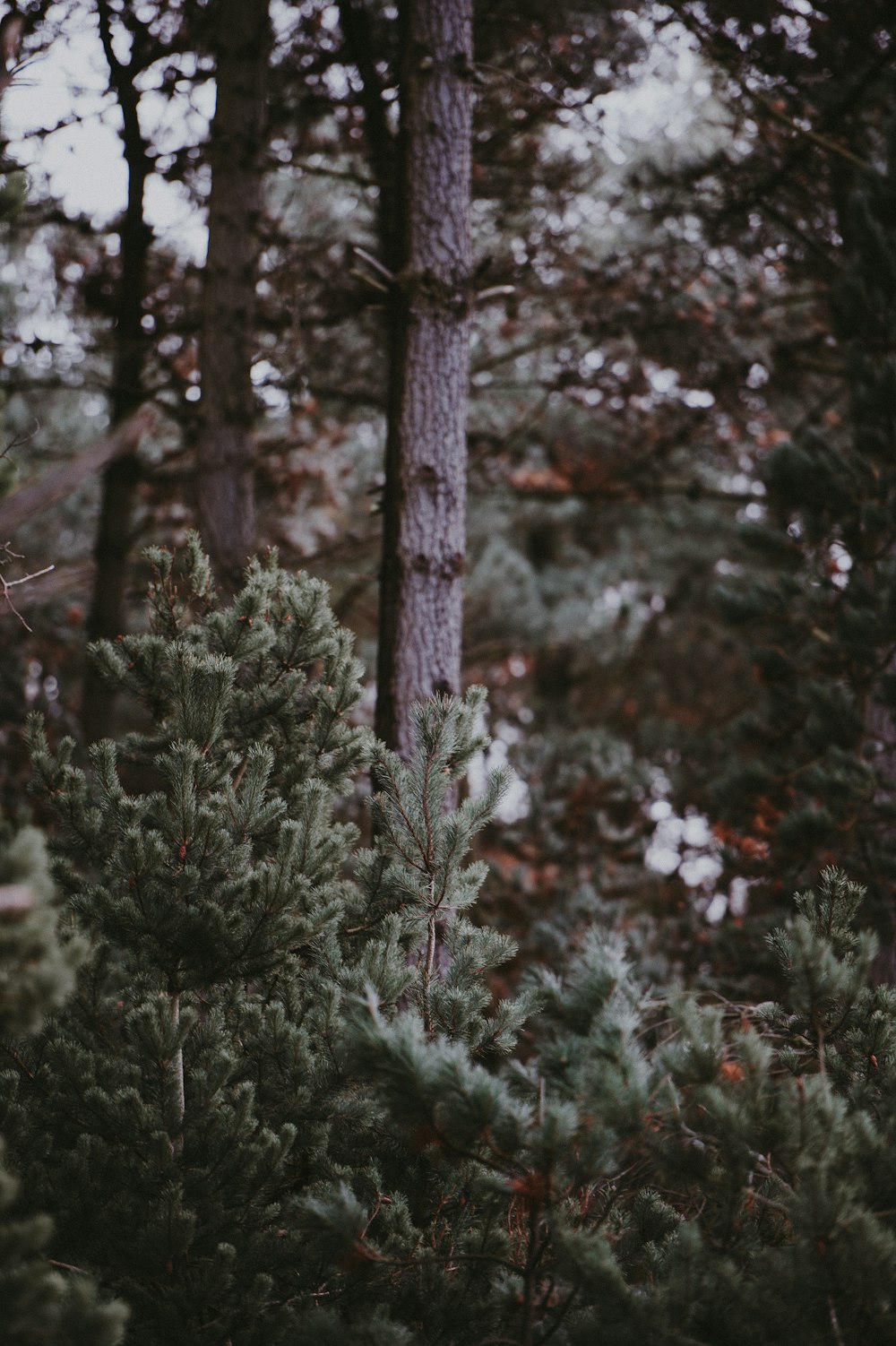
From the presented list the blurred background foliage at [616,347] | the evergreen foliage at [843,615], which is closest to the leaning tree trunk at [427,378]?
the blurred background foliage at [616,347]

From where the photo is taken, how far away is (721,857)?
261 inches

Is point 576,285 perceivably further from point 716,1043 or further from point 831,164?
point 716,1043

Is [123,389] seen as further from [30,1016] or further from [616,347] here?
[30,1016]

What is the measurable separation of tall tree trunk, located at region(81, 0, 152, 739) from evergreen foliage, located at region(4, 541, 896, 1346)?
3.57 metres

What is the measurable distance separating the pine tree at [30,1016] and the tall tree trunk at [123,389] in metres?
4.59

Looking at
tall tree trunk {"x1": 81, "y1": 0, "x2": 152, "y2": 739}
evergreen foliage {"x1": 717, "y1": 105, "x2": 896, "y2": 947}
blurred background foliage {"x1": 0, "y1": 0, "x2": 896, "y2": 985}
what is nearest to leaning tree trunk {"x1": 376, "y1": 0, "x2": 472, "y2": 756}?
blurred background foliage {"x1": 0, "y1": 0, "x2": 896, "y2": 985}

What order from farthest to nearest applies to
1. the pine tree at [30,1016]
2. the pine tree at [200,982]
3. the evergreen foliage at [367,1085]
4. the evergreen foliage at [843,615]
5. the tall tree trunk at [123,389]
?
the tall tree trunk at [123,389] < the evergreen foliage at [843,615] < the pine tree at [200,982] < the evergreen foliage at [367,1085] < the pine tree at [30,1016]

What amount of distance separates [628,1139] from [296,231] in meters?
6.51

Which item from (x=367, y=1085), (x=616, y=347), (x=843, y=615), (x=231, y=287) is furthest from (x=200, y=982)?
(x=616, y=347)

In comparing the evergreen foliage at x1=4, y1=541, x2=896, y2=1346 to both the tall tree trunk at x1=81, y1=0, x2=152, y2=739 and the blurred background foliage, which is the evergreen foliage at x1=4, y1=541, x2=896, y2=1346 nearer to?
the blurred background foliage

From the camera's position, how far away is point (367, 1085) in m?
2.88

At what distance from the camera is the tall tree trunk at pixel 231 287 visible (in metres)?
5.26

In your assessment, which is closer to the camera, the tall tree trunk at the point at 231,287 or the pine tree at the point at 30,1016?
the pine tree at the point at 30,1016

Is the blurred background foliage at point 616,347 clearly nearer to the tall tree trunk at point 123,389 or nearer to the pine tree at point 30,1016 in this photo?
the tall tree trunk at point 123,389
